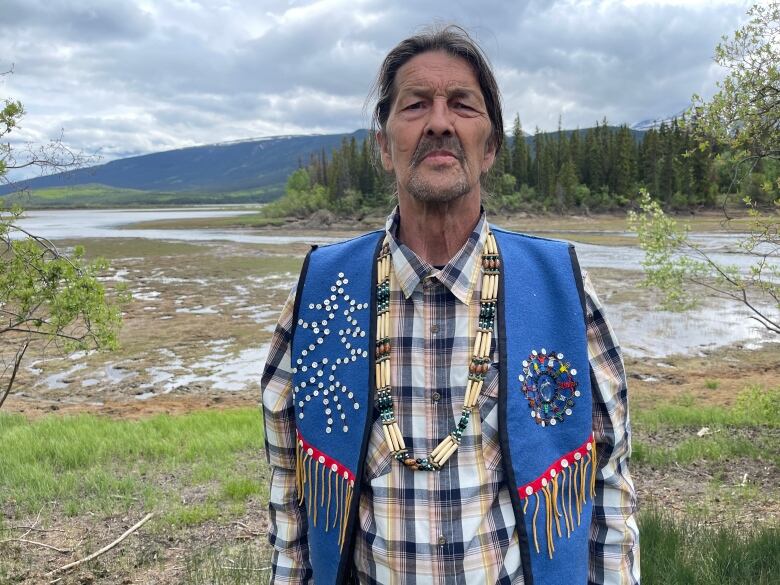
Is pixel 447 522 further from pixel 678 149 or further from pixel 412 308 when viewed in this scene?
pixel 678 149

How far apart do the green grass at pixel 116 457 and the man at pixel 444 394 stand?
4613 mm

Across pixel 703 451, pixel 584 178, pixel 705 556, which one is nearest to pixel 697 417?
pixel 703 451

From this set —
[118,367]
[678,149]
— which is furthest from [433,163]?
[678,149]

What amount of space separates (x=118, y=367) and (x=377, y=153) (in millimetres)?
14553

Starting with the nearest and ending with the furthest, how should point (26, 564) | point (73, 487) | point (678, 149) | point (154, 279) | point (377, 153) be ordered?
point (377, 153)
point (26, 564)
point (73, 487)
point (154, 279)
point (678, 149)

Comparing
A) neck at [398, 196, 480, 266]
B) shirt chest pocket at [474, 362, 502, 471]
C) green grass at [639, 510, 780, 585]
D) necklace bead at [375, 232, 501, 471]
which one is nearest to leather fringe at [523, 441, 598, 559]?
shirt chest pocket at [474, 362, 502, 471]

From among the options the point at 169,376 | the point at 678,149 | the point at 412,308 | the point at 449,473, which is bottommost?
the point at 169,376

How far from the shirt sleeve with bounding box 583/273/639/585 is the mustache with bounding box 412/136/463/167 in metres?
0.62

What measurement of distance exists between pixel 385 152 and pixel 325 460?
116 centimetres

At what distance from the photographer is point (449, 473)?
74.0 inches

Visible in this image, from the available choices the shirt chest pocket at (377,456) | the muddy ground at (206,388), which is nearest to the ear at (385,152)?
the shirt chest pocket at (377,456)

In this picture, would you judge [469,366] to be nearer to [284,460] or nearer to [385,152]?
[284,460]

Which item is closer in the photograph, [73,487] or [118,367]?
[73,487]

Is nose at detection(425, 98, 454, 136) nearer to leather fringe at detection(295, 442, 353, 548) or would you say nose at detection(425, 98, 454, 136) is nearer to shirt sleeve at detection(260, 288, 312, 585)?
shirt sleeve at detection(260, 288, 312, 585)
